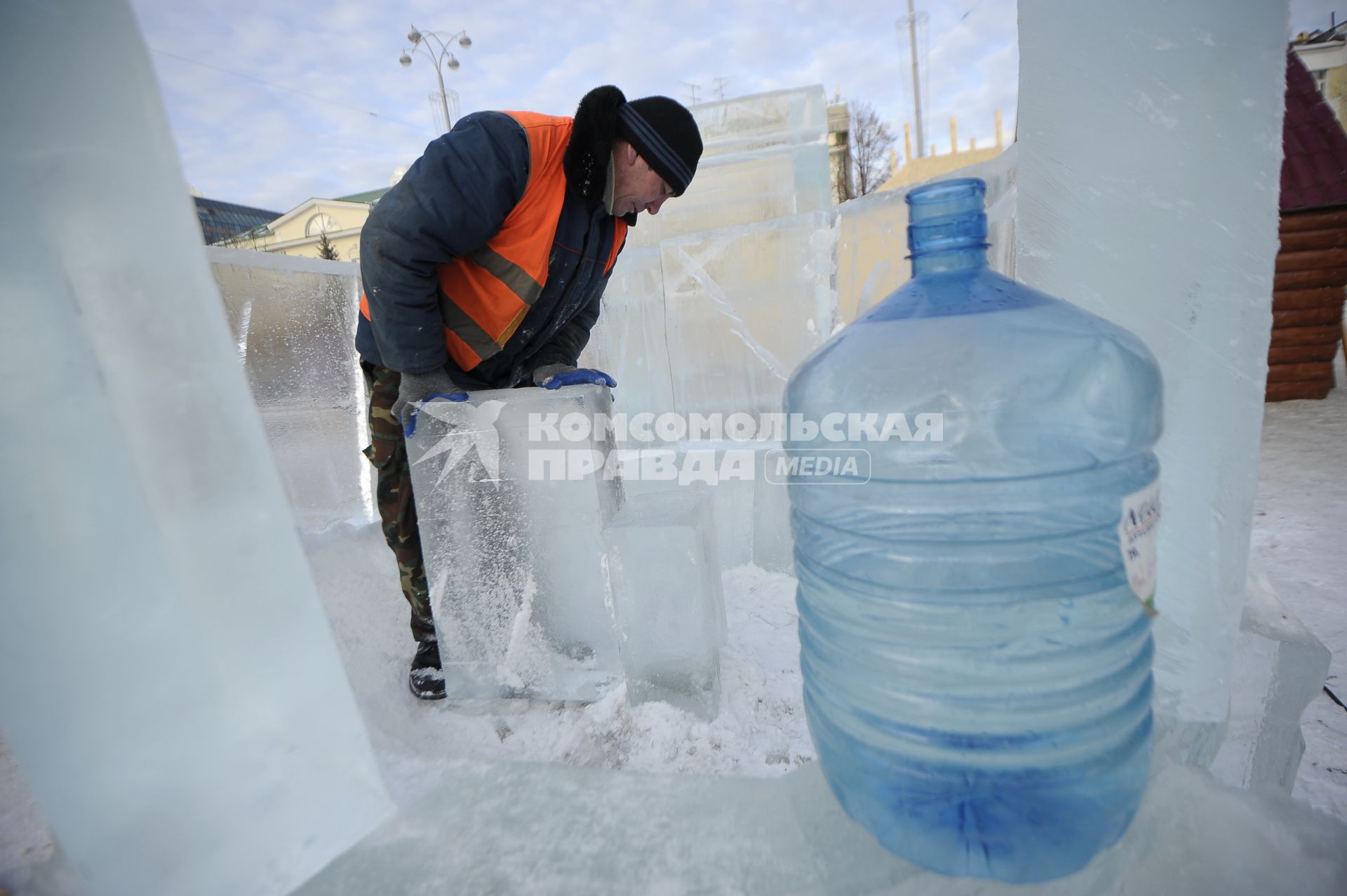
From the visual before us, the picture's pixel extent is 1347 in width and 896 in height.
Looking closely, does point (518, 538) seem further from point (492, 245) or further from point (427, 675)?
point (492, 245)

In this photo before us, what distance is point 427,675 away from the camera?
1.85 m

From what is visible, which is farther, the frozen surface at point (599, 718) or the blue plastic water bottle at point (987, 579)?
the frozen surface at point (599, 718)

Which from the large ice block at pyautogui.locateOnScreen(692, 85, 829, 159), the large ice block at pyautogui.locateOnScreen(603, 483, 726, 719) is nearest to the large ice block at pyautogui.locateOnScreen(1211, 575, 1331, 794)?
the large ice block at pyautogui.locateOnScreen(603, 483, 726, 719)

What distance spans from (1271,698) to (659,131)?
1.63m

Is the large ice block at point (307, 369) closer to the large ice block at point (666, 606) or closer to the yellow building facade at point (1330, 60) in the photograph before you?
the large ice block at point (666, 606)

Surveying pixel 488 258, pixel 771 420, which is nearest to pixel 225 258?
pixel 488 258

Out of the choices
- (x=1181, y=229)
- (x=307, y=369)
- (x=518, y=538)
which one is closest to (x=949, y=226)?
(x=1181, y=229)

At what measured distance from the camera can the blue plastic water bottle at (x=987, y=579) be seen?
0.82 m

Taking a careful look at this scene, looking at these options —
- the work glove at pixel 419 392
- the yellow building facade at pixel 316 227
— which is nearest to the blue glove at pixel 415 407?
the work glove at pixel 419 392

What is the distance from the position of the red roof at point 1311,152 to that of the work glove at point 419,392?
5603 millimetres

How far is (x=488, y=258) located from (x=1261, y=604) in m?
1.77

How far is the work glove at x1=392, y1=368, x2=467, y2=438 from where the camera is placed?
5.16 ft

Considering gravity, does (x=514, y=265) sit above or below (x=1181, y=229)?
above

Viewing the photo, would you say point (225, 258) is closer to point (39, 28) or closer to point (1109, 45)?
point (39, 28)
